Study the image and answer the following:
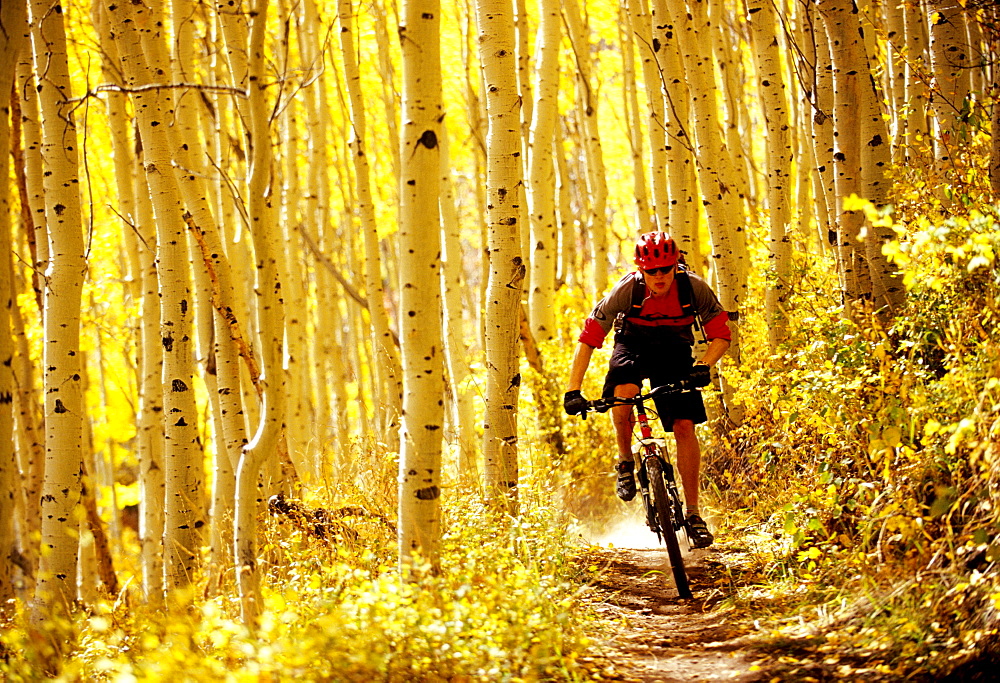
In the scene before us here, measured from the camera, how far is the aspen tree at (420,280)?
4547mm

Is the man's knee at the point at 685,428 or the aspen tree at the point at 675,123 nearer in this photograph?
the man's knee at the point at 685,428

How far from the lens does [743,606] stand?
4.94m

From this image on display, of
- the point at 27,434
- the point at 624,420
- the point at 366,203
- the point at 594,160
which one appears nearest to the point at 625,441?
the point at 624,420

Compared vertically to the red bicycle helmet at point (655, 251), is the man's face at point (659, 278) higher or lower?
lower

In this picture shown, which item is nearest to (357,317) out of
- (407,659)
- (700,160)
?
(700,160)

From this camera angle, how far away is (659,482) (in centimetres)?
548

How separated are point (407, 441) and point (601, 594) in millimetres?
1754

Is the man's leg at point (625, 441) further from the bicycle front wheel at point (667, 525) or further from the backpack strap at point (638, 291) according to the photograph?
the backpack strap at point (638, 291)

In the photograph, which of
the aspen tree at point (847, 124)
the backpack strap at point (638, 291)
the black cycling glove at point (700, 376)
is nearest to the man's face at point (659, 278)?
the backpack strap at point (638, 291)

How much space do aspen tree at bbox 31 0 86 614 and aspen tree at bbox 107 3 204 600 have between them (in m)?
0.46

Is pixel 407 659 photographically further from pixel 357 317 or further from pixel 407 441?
pixel 357 317

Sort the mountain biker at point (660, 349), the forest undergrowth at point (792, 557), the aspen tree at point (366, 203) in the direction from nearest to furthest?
the forest undergrowth at point (792, 557) < the mountain biker at point (660, 349) < the aspen tree at point (366, 203)

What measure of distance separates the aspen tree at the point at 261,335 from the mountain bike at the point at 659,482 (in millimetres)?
1923

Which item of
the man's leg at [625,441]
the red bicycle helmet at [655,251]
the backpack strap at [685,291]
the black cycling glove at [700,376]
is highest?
the red bicycle helmet at [655,251]
